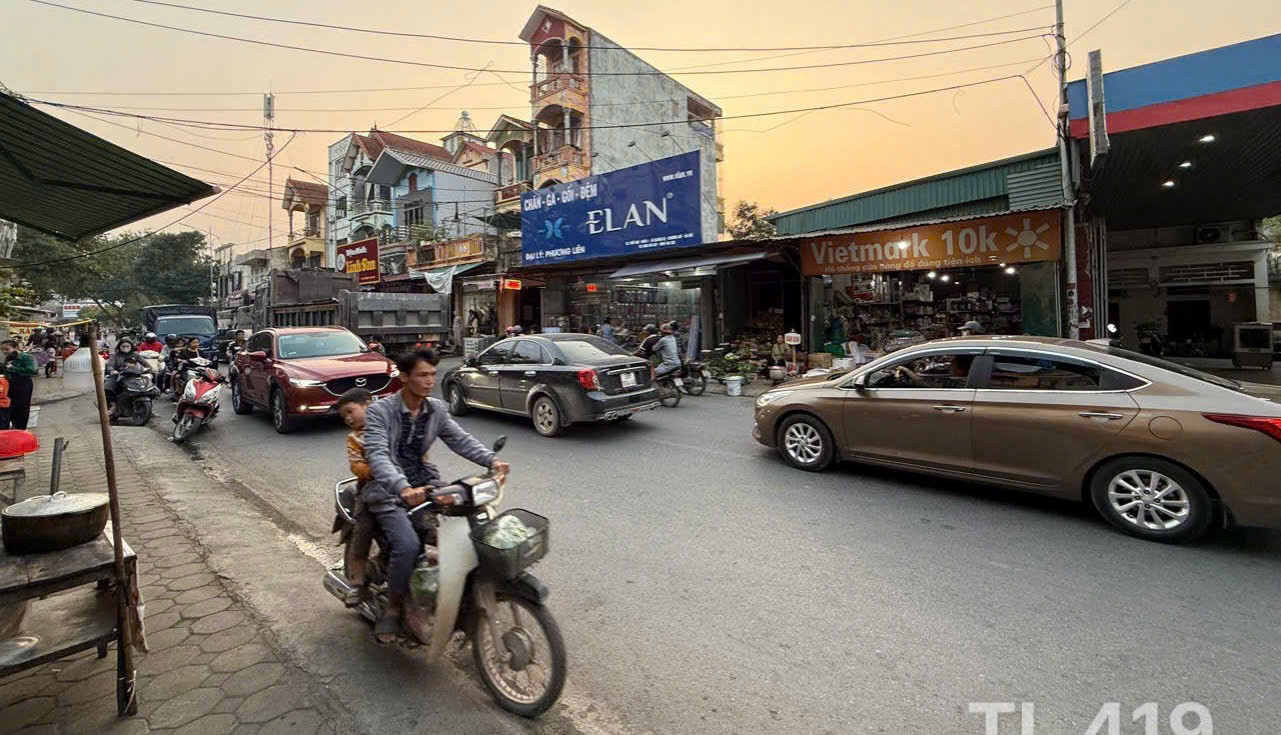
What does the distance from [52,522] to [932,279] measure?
16.4 metres

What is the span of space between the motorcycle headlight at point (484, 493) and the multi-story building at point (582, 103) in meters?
20.8

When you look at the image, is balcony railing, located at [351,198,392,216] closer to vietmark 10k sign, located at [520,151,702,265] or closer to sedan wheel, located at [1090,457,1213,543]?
vietmark 10k sign, located at [520,151,702,265]

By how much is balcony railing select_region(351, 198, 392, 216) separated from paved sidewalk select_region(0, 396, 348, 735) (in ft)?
101

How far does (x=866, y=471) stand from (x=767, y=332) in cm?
1048

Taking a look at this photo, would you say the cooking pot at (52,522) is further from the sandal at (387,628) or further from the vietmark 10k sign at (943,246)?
the vietmark 10k sign at (943,246)

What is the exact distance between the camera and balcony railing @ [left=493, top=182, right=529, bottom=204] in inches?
1014

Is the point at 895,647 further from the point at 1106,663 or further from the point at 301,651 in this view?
the point at 301,651

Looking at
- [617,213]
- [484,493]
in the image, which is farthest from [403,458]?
[617,213]

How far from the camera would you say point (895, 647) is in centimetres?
290

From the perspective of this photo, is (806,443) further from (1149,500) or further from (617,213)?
(617,213)

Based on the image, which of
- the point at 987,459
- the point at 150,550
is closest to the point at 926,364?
the point at 987,459

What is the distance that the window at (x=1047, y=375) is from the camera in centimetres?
451

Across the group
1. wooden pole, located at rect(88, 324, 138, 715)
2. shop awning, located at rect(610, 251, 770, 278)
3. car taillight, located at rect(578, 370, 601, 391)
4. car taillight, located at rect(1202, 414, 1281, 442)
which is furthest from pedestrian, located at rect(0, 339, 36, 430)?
car taillight, located at rect(1202, 414, 1281, 442)

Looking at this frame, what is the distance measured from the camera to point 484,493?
2541mm
